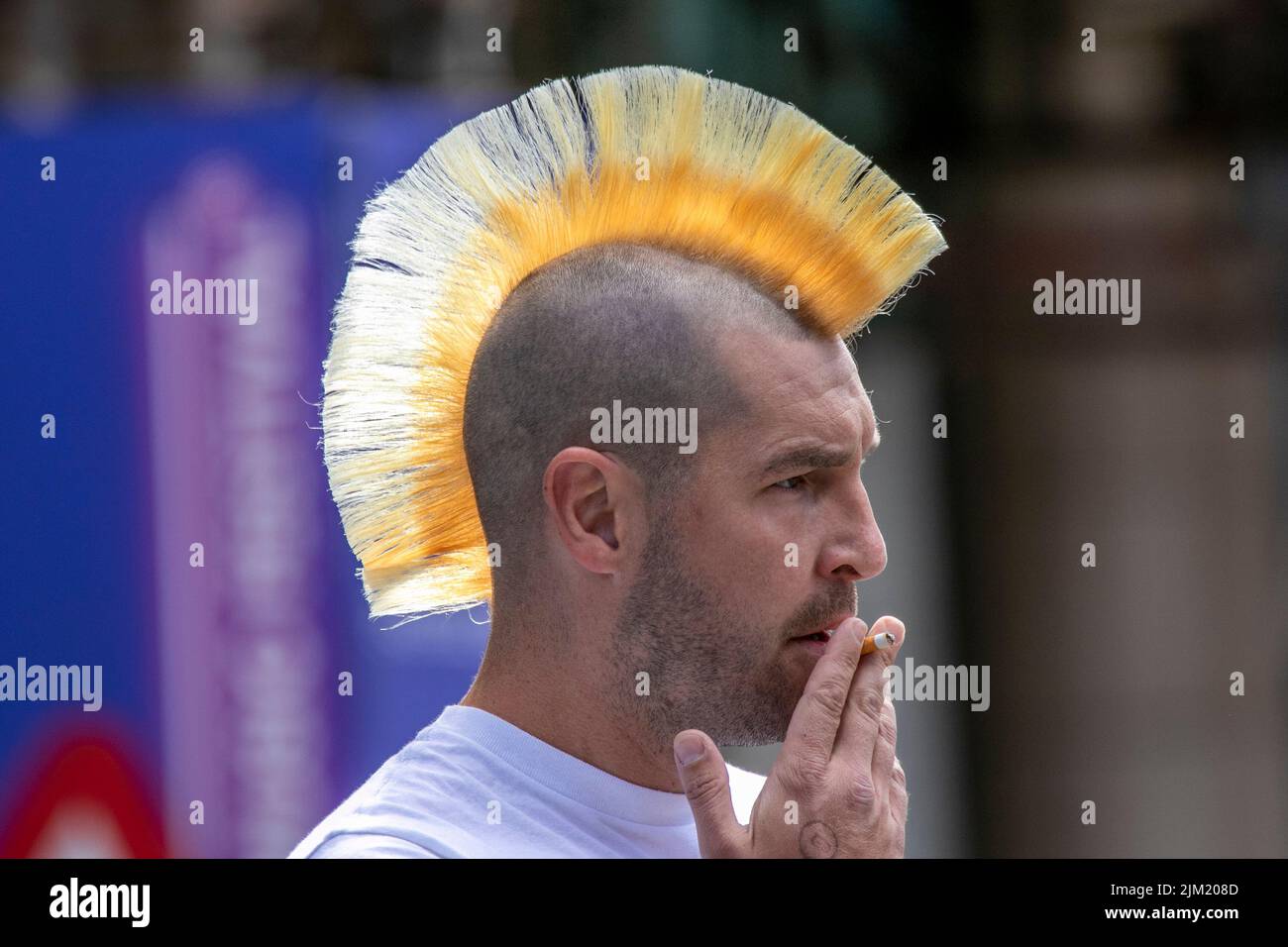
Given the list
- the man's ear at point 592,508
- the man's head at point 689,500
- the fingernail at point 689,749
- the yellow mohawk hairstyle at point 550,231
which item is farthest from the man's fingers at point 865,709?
the yellow mohawk hairstyle at point 550,231

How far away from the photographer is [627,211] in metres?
2.62

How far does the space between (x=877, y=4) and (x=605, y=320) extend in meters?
4.13

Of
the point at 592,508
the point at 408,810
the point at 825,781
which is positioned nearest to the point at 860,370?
the point at 592,508

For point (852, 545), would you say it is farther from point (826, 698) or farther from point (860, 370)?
point (860, 370)

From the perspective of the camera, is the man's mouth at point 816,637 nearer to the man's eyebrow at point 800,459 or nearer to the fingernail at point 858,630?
the fingernail at point 858,630

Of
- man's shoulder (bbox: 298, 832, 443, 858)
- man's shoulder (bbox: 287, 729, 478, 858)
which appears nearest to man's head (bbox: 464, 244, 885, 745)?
man's shoulder (bbox: 287, 729, 478, 858)

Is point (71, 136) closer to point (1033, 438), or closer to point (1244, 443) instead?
point (1033, 438)

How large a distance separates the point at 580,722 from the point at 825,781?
0.41 meters

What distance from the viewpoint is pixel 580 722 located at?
247cm

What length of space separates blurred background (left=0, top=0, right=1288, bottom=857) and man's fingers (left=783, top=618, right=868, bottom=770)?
2.51 m
